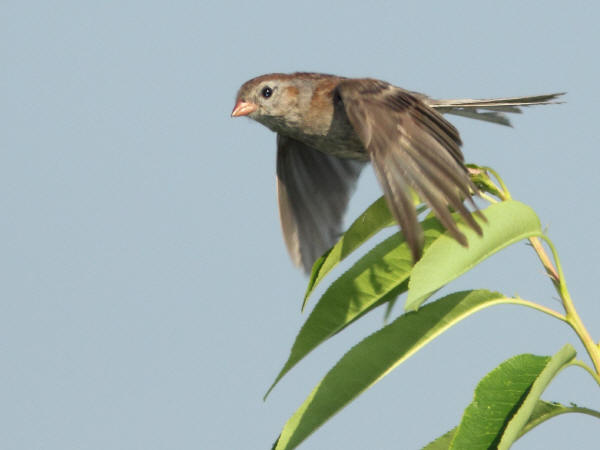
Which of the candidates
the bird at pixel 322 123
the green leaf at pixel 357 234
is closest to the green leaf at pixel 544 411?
the green leaf at pixel 357 234

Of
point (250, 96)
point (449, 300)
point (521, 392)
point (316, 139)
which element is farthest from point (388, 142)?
point (250, 96)

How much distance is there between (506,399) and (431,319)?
379mm

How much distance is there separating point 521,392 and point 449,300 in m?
0.41

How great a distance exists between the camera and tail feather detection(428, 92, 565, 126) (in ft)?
16.2

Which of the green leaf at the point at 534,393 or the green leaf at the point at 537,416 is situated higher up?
the green leaf at the point at 534,393

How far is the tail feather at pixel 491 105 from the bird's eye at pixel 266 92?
1011 millimetres

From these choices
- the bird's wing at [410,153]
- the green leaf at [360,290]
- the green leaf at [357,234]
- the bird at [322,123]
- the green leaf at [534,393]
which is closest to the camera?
the green leaf at [534,393]

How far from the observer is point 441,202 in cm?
302

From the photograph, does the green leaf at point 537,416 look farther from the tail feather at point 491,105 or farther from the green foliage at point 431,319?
the tail feather at point 491,105

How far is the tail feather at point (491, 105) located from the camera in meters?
4.93

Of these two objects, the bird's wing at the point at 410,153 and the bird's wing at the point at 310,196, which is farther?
the bird's wing at the point at 310,196

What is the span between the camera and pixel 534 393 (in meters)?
2.54

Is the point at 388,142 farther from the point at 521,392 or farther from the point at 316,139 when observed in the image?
the point at 316,139

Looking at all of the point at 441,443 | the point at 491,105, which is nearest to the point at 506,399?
the point at 441,443
